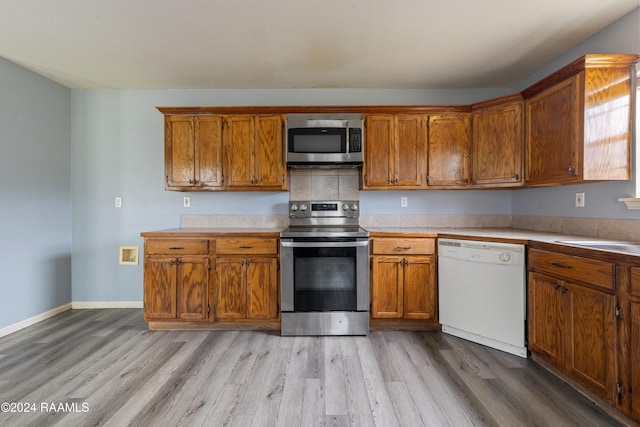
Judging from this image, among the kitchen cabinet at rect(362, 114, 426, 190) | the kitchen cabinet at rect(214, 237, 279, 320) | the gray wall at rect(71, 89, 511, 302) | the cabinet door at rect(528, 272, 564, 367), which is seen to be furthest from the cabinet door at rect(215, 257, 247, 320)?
the cabinet door at rect(528, 272, 564, 367)

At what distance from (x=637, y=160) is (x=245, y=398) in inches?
119

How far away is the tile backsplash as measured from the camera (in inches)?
129

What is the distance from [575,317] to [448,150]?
69.8 inches

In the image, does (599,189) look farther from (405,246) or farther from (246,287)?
(246,287)

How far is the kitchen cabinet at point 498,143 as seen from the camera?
2666 millimetres

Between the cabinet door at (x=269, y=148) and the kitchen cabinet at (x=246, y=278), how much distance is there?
693 millimetres

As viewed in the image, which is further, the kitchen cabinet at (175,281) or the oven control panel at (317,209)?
the oven control panel at (317,209)

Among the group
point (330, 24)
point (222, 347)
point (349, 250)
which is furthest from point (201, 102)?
point (222, 347)

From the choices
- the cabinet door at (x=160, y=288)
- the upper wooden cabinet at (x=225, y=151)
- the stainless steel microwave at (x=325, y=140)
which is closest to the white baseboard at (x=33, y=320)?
the cabinet door at (x=160, y=288)

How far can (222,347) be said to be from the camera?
2.42 m

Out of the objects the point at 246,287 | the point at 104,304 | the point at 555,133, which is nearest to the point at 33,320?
the point at 104,304

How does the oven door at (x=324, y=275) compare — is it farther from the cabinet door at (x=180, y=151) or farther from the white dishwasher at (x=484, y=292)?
the cabinet door at (x=180, y=151)

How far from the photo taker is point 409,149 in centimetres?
299

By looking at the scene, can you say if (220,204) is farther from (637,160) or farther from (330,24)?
(637,160)
